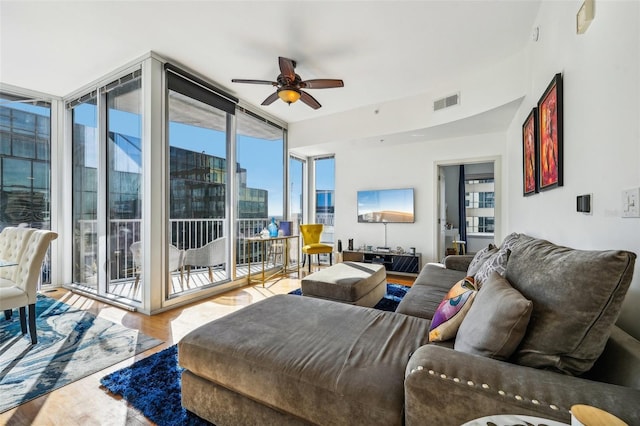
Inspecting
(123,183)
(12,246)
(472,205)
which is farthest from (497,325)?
(472,205)

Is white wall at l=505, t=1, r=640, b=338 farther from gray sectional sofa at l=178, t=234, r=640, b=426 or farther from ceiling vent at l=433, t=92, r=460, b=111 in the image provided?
ceiling vent at l=433, t=92, r=460, b=111

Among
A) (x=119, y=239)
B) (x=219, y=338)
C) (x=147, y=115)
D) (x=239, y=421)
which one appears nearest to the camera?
(x=239, y=421)

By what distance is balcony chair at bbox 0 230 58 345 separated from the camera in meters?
2.17

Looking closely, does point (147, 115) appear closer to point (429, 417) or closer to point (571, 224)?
point (429, 417)

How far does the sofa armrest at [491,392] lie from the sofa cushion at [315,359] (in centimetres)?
13

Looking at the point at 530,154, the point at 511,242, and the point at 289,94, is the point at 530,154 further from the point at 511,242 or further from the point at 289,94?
the point at 289,94

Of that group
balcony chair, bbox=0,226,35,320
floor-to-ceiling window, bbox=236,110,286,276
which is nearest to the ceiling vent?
floor-to-ceiling window, bbox=236,110,286,276

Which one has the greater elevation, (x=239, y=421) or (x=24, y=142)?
(x=24, y=142)

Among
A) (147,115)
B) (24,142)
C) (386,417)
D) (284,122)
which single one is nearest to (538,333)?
(386,417)

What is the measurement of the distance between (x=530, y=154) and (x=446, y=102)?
4.83 feet

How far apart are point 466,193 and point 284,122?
175 inches

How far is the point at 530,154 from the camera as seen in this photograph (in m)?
2.50

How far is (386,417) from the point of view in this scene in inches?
36.7

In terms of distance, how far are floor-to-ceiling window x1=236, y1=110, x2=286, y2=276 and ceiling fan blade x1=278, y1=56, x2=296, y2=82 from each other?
1598 mm
